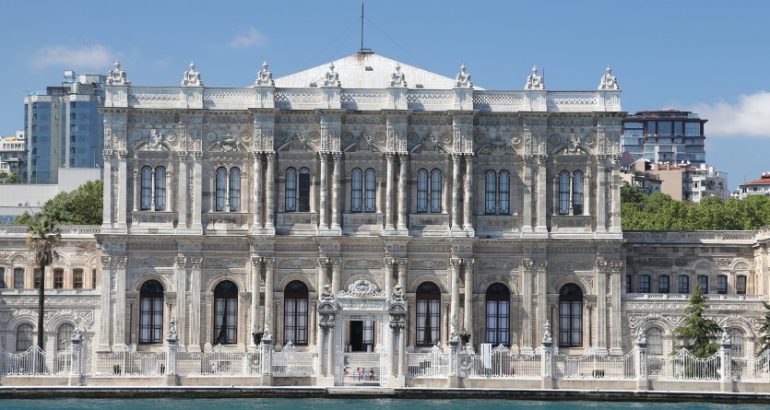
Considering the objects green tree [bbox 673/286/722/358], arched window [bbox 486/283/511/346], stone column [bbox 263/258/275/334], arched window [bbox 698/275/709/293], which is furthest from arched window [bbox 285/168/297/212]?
arched window [bbox 698/275/709/293]

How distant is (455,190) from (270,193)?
25.8 ft

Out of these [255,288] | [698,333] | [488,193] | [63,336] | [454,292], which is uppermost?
[488,193]

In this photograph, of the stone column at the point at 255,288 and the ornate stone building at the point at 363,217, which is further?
the ornate stone building at the point at 363,217

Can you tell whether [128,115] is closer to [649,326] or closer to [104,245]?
[104,245]

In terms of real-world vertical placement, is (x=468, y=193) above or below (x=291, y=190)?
below

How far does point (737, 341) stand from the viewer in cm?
6675

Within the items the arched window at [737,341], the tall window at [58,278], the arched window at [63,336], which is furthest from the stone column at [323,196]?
the arched window at [737,341]

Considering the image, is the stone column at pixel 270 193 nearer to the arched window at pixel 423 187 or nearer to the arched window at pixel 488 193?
the arched window at pixel 423 187

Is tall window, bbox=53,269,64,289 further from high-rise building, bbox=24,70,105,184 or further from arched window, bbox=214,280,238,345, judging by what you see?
high-rise building, bbox=24,70,105,184

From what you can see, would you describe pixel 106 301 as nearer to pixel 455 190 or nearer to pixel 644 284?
pixel 455 190

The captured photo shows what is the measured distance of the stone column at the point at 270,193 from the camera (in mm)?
66562

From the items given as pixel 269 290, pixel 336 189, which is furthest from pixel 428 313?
pixel 269 290

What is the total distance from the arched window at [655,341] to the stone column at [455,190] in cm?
941

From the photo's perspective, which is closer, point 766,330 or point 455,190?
point 766,330
